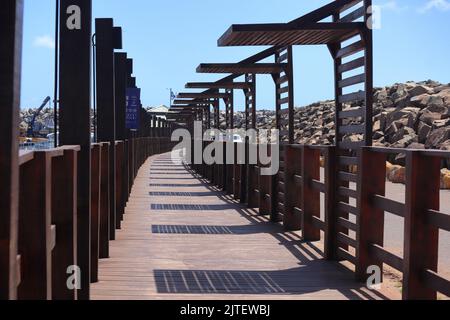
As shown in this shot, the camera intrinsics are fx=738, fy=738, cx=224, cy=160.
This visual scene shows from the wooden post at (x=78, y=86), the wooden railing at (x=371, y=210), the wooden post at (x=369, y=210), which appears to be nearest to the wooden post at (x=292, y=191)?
the wooden railing at (x=371, y=210)

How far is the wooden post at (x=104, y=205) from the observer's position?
23.3ft

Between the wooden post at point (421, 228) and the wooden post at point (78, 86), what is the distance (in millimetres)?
2152

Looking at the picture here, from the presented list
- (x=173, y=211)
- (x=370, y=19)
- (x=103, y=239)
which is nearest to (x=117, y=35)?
(x=103, y=239)

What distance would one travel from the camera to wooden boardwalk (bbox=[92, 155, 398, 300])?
5609 millimetres

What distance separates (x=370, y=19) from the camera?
22.0 ft

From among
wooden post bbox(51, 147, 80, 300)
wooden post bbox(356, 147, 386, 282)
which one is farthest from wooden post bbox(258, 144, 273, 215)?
wooden post bbox(51, 147, 80, 300)

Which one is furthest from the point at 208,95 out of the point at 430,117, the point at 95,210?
the point at 430,117

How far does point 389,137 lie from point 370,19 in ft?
86.6

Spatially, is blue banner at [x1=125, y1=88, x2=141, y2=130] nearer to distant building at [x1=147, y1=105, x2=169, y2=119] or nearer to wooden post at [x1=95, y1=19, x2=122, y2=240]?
wooden post at [x1=95, y1=19, x2=122, y2=240]

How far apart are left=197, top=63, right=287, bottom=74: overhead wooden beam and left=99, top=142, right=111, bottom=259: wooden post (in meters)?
3.79

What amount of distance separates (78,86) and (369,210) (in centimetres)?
259

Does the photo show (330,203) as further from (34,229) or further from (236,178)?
(236,178)
